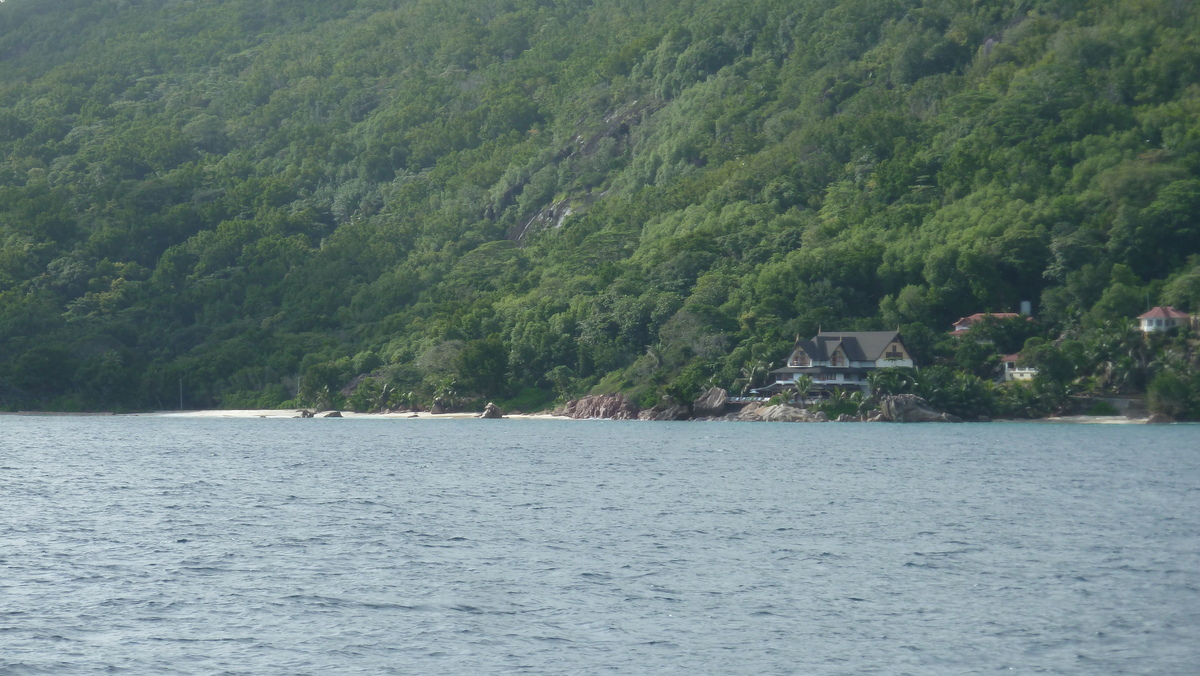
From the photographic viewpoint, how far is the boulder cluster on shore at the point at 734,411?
9094cm

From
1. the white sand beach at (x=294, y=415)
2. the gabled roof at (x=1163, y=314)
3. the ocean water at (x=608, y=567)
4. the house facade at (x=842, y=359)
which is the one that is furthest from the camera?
the white sand beach at (x=294, y=415)

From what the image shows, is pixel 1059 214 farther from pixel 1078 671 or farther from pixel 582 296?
pixel 1078 671

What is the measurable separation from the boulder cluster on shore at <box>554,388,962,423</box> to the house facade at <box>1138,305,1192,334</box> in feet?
52.0

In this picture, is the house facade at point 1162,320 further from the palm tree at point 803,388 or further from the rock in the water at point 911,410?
the palm tree at point 803,388

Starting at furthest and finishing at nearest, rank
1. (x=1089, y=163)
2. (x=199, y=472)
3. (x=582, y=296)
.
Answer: (x=582, y=296), (x=1089, y=163), (x=199, y=472)

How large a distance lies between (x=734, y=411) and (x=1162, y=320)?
32318 mm

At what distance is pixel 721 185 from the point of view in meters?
153

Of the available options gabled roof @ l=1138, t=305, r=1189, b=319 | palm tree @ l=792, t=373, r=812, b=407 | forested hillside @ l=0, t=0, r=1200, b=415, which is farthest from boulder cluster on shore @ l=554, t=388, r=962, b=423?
gabled roof @ l=1138, t=305, r=1189, b=319

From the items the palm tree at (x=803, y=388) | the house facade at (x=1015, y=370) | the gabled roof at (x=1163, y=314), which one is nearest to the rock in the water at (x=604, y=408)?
the palm tree at (x=803, y=388)

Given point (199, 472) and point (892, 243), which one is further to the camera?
point (892, 243)

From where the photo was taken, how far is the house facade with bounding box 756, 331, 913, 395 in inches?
3789

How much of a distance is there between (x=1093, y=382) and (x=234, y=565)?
245 ft

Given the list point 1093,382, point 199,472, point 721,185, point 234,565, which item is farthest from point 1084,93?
point 234,565

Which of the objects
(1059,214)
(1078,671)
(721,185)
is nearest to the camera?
(1078,671)
